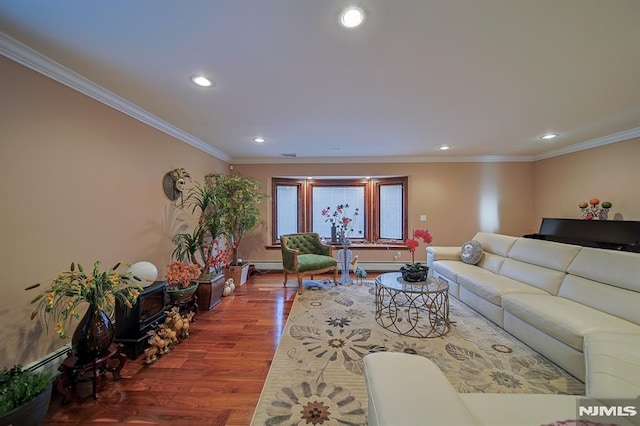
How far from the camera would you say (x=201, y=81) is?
79.7 inches

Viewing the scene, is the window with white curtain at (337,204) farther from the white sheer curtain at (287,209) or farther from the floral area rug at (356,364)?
the floral area rug at (356,364)

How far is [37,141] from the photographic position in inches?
69.3

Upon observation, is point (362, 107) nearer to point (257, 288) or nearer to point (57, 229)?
point (57, 229)

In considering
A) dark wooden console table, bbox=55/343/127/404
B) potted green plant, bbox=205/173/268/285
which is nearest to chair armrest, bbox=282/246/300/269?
→ potted green plant, bbox=205/173/268/285

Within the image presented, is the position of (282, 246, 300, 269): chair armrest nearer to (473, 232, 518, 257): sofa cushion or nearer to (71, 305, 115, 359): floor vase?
(71, 305, 115, 359): floor vase

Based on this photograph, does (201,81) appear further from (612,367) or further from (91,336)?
(612,367)

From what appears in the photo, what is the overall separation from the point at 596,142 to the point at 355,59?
449 centimetres

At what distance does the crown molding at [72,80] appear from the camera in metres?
1.59

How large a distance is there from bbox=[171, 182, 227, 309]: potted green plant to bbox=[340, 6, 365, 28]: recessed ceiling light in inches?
116

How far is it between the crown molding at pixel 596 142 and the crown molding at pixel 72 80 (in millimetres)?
6244

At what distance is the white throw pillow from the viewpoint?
3.66m

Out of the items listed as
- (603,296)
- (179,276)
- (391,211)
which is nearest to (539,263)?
(603,296)

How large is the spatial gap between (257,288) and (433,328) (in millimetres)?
2763

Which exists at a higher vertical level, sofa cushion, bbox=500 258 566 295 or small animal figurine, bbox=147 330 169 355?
sofa cushion, bbox=500 258 566 295
